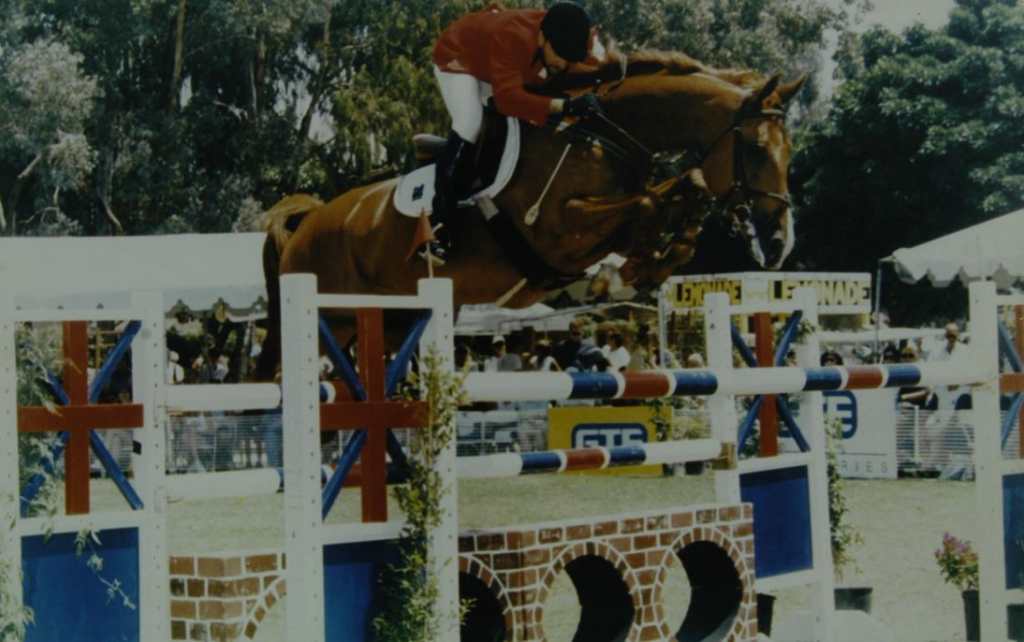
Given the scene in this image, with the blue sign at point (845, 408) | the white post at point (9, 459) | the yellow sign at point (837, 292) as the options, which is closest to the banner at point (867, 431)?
the blue sign at point (845, 408)

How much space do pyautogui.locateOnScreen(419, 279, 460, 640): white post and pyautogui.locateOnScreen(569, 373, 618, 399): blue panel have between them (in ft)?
1.24

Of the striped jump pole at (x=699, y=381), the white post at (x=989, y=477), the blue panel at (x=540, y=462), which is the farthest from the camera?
the white post at (x=989, y=477)

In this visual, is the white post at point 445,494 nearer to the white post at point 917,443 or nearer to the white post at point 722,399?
the white post at point 722,399

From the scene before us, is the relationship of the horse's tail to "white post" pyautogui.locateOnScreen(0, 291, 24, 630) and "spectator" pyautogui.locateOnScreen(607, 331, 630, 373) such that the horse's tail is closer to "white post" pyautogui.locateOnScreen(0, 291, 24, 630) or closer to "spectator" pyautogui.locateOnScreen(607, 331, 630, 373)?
"white post" pyautogui.locateOnScreen(0, 291, 24, 630)

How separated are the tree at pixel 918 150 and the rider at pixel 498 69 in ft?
56.2

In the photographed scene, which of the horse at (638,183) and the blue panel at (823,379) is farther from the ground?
the horse at (638,183)

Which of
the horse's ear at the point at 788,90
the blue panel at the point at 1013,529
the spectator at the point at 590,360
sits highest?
the horse's ear at the point at 788,90

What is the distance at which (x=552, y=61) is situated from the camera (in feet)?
17.9

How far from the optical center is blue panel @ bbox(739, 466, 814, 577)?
4.77 metres

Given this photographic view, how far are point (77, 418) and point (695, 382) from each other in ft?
5.13

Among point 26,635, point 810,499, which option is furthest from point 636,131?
point 26,635

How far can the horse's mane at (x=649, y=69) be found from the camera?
5633 millimetres

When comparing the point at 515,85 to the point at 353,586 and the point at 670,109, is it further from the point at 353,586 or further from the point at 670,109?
the point at 353,586

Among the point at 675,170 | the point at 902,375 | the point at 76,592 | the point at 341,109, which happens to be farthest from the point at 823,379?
the point at 341,109
